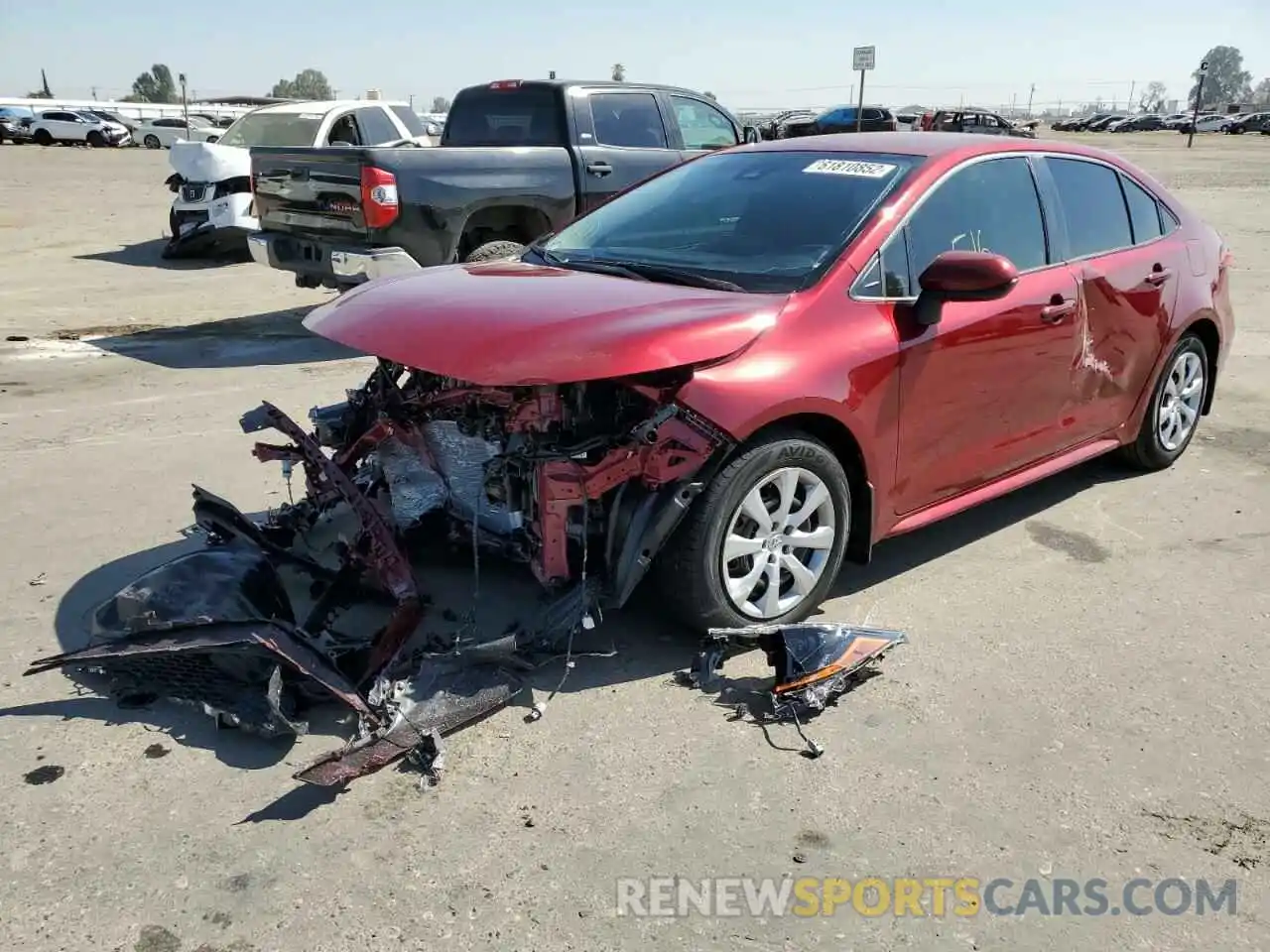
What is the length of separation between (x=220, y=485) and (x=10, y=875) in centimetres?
298

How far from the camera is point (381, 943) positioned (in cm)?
245

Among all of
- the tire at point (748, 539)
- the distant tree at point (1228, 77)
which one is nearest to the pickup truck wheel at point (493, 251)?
the tire at point (748, 539)

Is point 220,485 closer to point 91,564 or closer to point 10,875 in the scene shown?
point 91,564

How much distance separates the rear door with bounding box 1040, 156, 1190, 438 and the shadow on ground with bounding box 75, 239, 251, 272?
36.6 ft

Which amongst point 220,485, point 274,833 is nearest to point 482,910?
point 274,833

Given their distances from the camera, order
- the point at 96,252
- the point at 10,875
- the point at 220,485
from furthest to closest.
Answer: the point at 96,252 → the point at 220,485 → the point at 10,875

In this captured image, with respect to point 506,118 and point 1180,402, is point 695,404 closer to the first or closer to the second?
point 1180,402

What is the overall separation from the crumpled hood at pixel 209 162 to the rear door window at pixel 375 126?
4.59ft

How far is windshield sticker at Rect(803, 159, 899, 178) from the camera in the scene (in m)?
4.30

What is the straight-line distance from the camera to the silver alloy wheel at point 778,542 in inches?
145

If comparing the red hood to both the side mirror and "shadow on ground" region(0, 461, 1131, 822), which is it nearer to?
the side mirror

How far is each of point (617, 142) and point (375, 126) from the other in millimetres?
4867

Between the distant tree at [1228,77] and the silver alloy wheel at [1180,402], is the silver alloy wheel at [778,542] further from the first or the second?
the distant tree at [1228,77]

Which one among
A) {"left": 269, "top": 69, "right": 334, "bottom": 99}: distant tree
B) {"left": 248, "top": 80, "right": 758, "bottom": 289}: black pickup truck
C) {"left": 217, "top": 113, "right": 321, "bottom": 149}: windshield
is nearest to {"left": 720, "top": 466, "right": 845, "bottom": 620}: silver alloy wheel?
{"left": 248, "top": 80, "right": 758, "bottom": 289}: black pickup truck
